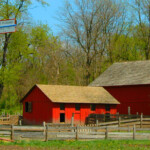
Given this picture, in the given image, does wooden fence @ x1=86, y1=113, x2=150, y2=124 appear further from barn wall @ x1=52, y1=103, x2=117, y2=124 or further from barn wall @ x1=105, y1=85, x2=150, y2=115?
barn wall @ x1=105, y1=85, x2=150, y2=115

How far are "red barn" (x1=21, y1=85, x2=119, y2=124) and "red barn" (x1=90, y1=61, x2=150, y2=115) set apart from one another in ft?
11.1

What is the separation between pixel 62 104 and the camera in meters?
36.0

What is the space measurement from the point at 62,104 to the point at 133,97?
10.0 metres

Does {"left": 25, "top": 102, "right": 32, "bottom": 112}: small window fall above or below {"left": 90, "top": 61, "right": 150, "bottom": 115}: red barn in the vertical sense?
below

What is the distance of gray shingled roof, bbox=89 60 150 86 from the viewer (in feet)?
139

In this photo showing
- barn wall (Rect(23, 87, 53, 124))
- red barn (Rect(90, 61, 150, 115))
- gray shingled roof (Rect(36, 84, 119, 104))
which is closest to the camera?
barn wall (Rect(23, 87, 53, 124))

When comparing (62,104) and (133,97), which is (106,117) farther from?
A: (133,97)

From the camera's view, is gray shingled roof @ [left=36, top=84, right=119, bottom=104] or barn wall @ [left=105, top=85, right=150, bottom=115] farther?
barn wall @ [left=105, top=85, right=150, bottom=115]

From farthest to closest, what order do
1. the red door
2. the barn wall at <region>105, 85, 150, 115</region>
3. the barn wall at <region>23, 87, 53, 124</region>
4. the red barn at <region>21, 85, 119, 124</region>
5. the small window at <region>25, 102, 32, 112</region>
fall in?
1. the barn wall at <region>105, 85, 150, 115</region>
2. the small window at <region>25, 102, 32, 112</region>
3. the red door
4. the barn wall at <region>23, 87, 53, 124</region>
5. the red barn at <region>21, 85, 119, 124</region>

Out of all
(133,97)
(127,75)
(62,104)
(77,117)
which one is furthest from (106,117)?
(127,75)

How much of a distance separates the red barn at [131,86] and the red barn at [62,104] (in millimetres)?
3370

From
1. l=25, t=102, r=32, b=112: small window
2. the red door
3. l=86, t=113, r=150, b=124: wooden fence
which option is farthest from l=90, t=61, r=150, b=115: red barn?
l=25, t=102, r=32, b=112: small window

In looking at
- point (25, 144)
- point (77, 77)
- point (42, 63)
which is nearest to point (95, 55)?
point (77, 77)

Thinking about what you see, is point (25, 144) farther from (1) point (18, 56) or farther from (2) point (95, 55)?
(2) point (95, 55)
